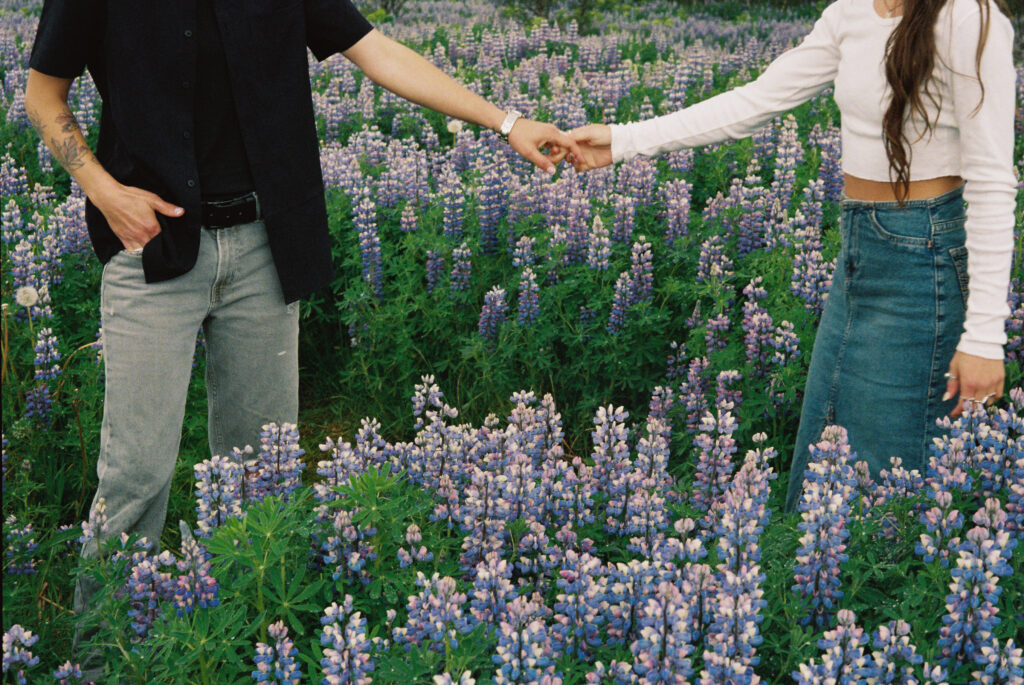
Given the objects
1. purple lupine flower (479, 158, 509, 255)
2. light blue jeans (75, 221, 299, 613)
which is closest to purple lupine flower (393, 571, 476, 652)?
light blue jeans (75, 221, 299, 613)

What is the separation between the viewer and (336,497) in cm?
297

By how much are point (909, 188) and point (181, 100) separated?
7.16 ft

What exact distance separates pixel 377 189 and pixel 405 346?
1280 millimetres

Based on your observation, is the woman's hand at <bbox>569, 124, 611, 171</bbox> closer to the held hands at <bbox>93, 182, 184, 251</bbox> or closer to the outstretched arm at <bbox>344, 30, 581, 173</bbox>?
the outstretched arm at <bbox>344, 30, 581, 173</bbox>

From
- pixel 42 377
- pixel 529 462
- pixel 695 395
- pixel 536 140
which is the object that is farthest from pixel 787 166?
pixel 42 377

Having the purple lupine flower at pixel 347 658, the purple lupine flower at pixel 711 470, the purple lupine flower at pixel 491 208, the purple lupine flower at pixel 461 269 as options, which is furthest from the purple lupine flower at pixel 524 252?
the purple lupine flower at pixel 347 658

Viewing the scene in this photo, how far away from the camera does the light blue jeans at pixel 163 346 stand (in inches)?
127

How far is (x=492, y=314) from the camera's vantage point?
16.9 feet

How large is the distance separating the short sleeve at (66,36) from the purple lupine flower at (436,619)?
6.06ft

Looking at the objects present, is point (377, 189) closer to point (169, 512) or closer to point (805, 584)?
point (169, 512)

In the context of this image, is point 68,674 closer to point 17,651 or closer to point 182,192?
point 17,651

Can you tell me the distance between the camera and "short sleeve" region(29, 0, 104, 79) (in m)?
3.00

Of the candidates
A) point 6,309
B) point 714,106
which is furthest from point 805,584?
point 6,309

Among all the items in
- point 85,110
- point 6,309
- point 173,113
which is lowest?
point 6,309
